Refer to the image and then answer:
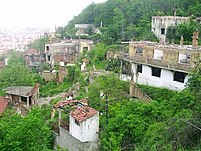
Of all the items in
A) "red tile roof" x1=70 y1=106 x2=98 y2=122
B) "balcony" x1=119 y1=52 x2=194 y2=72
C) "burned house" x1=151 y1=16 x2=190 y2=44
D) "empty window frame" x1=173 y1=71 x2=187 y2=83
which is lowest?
"red tile roof" x1=70 y1=106 x2=98 y2=122

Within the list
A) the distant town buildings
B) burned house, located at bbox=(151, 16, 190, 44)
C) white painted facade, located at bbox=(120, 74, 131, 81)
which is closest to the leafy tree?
white painted facade, located at bbox=(120, 74, 131, 81)

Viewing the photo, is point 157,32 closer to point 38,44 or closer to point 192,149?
point 38,44

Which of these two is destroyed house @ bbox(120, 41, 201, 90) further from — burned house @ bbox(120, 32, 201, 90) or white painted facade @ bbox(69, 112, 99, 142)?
white painted facade @ bbox(69, 112, 99, 142)

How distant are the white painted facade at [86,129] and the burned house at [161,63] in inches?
280

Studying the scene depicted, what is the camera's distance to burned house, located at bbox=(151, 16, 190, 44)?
31.4 metres

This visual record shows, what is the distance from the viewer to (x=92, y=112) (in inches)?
572

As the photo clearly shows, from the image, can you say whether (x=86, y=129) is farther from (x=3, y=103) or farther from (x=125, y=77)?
(x=3, y=103)

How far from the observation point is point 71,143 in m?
14.7

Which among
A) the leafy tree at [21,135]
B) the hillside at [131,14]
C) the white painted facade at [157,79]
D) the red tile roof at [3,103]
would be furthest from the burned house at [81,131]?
the hillside at [131,14]

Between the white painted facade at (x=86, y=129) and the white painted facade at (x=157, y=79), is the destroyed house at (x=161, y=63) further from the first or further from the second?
the white painted facade at (x=86, y=129)

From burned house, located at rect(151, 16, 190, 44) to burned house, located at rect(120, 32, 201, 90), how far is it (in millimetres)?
9146

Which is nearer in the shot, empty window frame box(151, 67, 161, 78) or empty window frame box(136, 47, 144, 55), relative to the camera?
empty window frame box(151, 67, 161, 78)

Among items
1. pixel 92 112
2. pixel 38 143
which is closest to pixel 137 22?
pixel 92 112

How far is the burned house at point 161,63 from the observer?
62.8 ft
